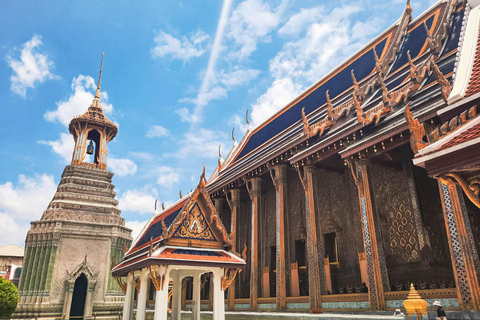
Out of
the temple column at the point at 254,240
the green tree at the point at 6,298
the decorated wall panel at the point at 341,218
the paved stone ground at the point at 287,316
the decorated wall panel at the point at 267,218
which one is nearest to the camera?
the paved stone ground at the point at 287,316

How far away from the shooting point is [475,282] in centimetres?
637

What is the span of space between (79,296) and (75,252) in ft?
9.81

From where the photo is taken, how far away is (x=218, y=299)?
7.61m

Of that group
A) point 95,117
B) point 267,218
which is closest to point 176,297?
point 267,218

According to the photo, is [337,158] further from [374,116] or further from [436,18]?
[436,18]

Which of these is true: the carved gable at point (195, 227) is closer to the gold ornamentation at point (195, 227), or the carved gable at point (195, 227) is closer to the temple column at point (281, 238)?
the gold ornamentation at point (195, 227)

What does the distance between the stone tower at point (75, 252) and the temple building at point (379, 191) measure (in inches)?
507

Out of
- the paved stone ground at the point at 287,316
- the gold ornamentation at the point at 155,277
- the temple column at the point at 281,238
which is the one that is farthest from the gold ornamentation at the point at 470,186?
the temple column at the point at 281,238

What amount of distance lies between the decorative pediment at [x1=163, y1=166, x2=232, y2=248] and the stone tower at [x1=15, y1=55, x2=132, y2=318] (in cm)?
1610

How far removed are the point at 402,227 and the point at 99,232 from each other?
73.6 feet

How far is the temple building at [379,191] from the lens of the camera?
245 inches

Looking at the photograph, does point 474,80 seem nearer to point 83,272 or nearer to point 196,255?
point 196,255

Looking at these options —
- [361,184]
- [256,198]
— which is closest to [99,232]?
[256,198]

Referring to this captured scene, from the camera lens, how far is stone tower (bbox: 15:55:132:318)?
77.4 feet
